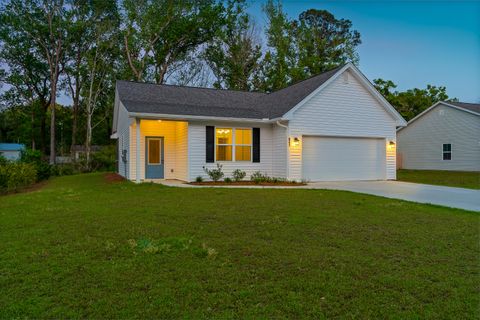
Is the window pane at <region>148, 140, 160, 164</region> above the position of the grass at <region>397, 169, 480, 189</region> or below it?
above

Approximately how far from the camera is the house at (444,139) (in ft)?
66.4

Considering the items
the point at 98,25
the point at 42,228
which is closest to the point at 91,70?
the point at 98,25

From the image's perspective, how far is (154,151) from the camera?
1429cm

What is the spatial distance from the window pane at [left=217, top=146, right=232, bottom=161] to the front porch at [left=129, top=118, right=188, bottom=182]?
1377mm

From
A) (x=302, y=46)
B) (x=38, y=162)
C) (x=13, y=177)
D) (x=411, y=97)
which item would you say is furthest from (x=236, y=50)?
(x=13, y=177)

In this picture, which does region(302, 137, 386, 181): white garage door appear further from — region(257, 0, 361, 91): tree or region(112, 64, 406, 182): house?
region(257, 0, 361, 91): tree

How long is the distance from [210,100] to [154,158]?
3.76 m

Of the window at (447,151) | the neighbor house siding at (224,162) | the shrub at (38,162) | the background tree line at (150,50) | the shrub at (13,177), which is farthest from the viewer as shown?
the background tree line at (150,50)

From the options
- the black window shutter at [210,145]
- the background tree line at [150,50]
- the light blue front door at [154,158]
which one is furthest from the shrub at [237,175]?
the background tree line at [150,50]

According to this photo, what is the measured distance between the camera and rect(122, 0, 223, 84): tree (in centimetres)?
2686

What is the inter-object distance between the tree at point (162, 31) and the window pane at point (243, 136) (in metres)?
16.5

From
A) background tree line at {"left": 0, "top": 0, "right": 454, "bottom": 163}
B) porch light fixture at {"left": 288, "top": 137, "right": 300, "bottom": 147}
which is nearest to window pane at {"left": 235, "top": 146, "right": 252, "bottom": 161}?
porch light fixture at {"left": 288, "top": 137, "right": 300, "bottom": 147}

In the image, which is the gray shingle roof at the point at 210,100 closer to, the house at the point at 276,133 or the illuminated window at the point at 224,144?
the house at the point at 276,133

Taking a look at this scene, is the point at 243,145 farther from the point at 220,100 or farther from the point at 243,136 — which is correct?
the point at 220,100
